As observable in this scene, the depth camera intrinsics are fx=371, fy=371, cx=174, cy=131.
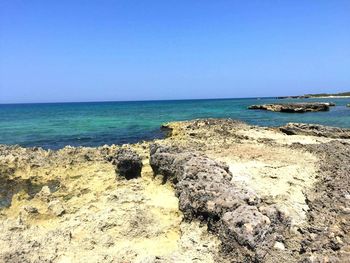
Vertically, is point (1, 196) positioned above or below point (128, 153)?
below

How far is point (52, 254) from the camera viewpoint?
297 inches

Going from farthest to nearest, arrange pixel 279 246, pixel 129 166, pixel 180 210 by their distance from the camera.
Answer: pixel 129 166, pixel 180 210, pixel 279 246

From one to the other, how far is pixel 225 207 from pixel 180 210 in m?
1.69

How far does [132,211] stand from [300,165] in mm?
7596

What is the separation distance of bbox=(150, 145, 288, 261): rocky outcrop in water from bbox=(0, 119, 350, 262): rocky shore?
0.08 ft

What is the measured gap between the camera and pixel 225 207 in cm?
819

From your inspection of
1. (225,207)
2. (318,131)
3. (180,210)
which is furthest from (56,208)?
(318,131)

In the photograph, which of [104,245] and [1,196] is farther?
[1,196]

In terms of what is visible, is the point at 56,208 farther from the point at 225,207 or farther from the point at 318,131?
the point at 318,131

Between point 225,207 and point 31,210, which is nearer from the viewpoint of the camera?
point 225,207

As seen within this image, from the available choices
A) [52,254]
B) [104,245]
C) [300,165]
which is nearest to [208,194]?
[104,245]

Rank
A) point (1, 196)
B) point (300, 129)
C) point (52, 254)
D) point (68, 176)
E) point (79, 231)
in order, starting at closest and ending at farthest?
point (52, 254)
point (79, 231)
point (1, 196)
point (68, 176)
point (300, 129)

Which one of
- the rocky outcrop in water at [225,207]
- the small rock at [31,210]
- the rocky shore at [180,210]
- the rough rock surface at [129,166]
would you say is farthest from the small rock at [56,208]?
the rocky outcrop in water at [225,207]

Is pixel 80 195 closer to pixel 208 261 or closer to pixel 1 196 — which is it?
pixel 1 196
